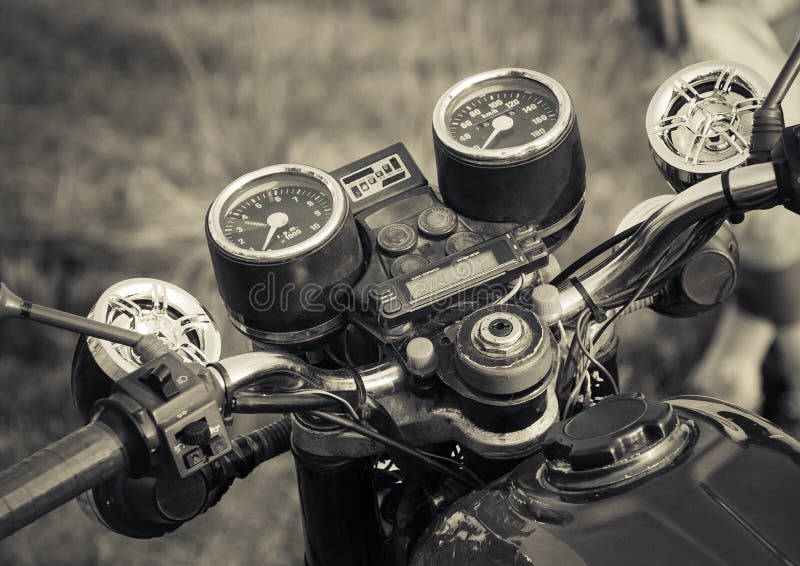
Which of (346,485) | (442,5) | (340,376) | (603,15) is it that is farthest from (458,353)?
(603,15)

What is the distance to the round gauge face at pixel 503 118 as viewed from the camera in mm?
1612

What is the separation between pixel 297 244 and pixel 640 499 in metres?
0.59

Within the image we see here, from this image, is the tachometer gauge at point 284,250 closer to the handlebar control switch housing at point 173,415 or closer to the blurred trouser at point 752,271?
the handlebar control switch housing at point 173,415

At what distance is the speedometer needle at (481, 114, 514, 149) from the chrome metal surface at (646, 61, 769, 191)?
0.21 meters

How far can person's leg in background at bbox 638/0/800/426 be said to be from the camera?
2775 millimetres

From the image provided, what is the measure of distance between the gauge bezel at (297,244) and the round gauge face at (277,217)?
0.6 inches

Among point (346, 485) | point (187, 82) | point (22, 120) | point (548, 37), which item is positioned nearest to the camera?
point (346, 485)

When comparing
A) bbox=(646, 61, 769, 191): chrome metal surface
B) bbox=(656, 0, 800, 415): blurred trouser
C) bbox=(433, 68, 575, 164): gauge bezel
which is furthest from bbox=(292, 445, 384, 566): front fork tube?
bbox=(656, 0, 800, 415): blurred trouser

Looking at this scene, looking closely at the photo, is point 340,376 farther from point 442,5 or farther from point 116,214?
point 442,5

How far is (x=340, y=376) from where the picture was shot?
1.43m

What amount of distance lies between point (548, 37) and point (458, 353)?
151 centimetres

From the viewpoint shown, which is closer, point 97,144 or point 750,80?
point 750,80

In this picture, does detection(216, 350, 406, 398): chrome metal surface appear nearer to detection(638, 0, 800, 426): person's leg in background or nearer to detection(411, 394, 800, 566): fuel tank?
detection(411, 394, 800, 566): fuel tank

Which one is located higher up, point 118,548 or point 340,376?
point 340,376
